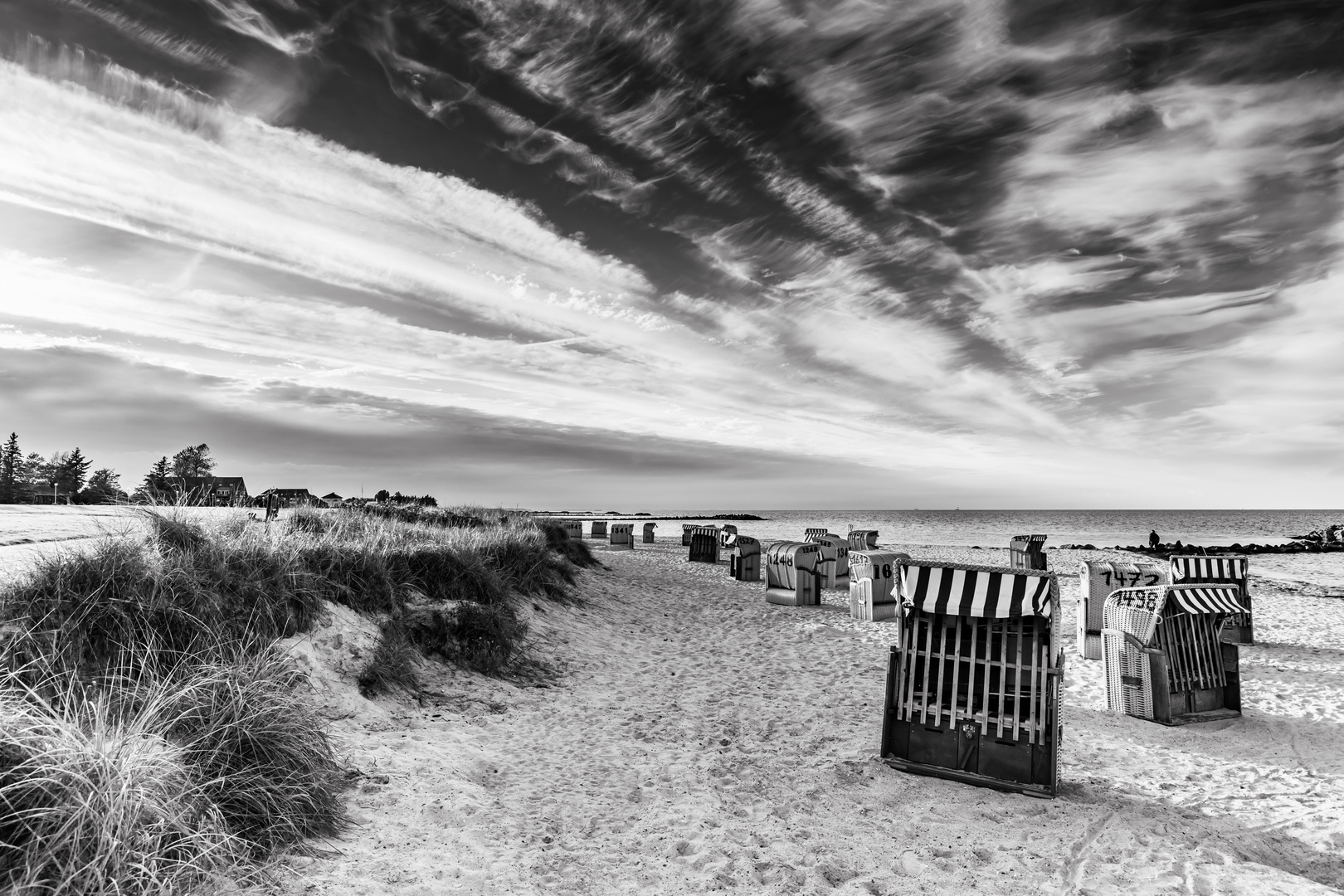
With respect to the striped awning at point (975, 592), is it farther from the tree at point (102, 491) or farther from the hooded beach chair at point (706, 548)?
the hooded beach chair at point (706, 548)

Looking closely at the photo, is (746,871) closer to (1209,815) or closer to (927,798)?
(927,798)

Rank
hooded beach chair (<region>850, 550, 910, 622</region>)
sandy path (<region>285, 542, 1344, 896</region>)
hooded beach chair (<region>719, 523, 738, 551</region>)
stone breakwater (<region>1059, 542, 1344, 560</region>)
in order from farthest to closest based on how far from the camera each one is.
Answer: stone breakwater (<region>1059, 542, 1344, 560</region>), hooded beach chair (<region>719, 523, 738, 551</region>), hooded beach chair (<region>850, 550, 910, 622</region>), sandy path (<region>285, 542, 1344, 896</region>)

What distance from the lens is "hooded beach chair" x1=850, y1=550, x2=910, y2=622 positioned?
48.5ft

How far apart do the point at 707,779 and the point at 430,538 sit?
7.82 metres

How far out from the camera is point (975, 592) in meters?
6.12

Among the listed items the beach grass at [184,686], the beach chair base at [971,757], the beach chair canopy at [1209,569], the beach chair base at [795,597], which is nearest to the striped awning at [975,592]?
the beach chair base at [971,757]

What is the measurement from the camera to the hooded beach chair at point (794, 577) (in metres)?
16.6

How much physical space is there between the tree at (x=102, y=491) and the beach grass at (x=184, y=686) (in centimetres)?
180

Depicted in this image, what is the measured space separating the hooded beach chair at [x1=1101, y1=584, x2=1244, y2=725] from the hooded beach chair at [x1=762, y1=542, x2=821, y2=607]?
822cm

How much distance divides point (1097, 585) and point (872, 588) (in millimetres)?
4184

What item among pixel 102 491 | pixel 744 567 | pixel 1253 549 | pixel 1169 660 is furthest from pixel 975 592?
pixel 1253 549

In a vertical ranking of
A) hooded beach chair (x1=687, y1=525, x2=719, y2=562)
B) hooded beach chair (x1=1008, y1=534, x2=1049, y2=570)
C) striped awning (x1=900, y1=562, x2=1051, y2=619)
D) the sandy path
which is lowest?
the sandy path

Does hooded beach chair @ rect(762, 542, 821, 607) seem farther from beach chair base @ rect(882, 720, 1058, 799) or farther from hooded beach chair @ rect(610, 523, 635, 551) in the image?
hooded beach chair @ rect(610, 523, 635, 551)

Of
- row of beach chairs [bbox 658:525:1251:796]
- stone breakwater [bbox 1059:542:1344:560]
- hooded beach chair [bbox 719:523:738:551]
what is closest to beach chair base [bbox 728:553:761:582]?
hooded beach chair [bbox 719:523:738:551]
